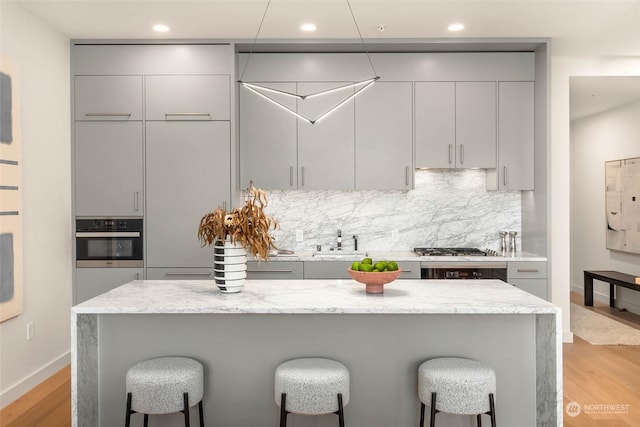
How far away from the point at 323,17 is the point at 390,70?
0.96 metres

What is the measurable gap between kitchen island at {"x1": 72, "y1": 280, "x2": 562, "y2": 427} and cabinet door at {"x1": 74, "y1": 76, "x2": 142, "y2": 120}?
223cm

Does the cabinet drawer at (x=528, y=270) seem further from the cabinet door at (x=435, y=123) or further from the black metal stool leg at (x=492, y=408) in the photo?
the black metal stool leg at (x=492, y=408)

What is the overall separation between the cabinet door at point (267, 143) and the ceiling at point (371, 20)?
1.85 feet

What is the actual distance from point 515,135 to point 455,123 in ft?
1.83

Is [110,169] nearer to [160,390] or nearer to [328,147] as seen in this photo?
[328,147]

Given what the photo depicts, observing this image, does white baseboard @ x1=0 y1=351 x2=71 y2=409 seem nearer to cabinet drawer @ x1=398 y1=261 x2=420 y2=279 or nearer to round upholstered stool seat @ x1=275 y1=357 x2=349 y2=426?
round upholstered stool seat @ x1=275 y1=357 x2=349 y2=426

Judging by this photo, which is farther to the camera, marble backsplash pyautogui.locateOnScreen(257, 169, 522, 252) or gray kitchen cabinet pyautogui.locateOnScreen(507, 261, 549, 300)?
marble backsplash pyautogui.locateOnScreen(257, 169, 522, 252)

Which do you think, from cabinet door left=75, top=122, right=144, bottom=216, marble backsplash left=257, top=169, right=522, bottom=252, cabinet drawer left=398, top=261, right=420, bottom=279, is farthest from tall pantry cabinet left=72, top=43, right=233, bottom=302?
cabinet drawer left=398, top=261, right=420, bottom=279

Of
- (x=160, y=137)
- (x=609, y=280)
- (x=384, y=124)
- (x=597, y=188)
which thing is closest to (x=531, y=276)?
(x=384, y=124)

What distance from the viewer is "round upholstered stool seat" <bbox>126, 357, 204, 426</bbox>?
2.34 m

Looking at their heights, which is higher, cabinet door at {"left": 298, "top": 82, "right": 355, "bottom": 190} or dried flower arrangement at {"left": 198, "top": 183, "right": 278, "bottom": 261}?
cabinet door at {"left": 298, "top": 82, "right": 355, "bottom": 190}

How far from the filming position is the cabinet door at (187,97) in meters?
4.43

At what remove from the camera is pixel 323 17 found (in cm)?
393

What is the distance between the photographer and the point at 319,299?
254cm
